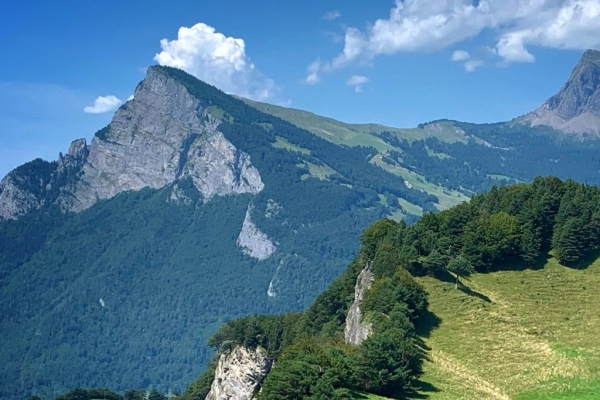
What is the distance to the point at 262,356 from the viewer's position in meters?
93.9

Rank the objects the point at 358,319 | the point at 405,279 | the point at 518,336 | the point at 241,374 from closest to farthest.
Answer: the point at 518,336 < the point at 405,279 < the point at 358,319 < the point at 241,374

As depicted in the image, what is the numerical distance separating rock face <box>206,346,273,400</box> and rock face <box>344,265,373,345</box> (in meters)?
11.7

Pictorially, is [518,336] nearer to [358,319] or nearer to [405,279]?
[405,279]

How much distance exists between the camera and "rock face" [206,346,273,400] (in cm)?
8875

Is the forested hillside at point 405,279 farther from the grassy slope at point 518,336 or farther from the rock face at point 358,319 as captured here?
the grassy slope at point 518,336

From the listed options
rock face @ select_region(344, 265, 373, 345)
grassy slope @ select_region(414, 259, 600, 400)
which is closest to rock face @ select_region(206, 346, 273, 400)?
rock face @ select_region(344, 265, 373, 345)

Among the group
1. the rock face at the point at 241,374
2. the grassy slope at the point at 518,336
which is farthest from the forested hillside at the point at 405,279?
the rock face at the point at 241,374

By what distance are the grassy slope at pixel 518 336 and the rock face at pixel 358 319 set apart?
22.8ft

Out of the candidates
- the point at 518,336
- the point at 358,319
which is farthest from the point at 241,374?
the point at 518,336

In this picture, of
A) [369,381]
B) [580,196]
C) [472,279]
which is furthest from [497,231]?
[369,381]

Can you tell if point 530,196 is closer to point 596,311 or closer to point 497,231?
point 497,231

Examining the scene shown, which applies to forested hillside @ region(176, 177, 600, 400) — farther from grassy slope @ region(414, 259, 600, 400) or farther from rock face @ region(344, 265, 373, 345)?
grassy slope @ region(414, 259, 600, 400)

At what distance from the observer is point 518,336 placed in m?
72.8

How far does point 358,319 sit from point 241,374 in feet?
59.6
